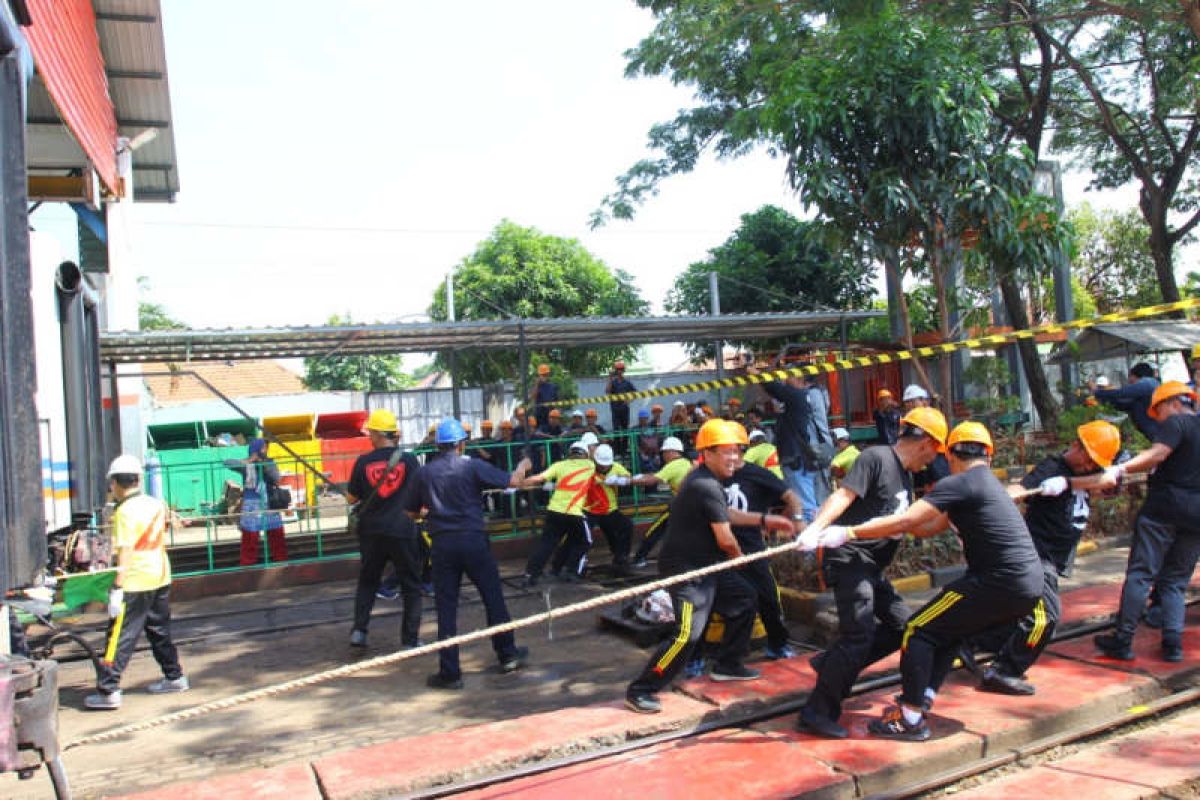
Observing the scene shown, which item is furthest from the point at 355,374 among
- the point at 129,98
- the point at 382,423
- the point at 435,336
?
the point at 382,423

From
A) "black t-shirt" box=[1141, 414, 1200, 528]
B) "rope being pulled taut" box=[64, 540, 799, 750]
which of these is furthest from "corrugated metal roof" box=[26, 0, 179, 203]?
"black t-shirt" box=[1141, 414, 1200, 528]

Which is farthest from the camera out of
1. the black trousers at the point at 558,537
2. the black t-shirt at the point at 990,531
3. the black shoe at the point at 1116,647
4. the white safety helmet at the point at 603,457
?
the white safety helmet at the point at 603,457

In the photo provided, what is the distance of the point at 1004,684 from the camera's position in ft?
18.1

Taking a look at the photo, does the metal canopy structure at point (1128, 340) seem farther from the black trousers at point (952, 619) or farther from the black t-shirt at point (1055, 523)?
the black trousers at point (952, 619)

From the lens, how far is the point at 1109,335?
1608cm

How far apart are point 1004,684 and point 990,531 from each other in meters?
1.37

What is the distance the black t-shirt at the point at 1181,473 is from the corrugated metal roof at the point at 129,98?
10.3m

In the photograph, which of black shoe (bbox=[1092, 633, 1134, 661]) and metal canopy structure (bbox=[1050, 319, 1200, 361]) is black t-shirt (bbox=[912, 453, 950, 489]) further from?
metal canopy structure (bbox=[1050, 319, 1200, 361])

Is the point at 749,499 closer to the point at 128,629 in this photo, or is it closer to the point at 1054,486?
the point at 1054,486

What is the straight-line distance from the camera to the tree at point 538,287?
2448 centimetres

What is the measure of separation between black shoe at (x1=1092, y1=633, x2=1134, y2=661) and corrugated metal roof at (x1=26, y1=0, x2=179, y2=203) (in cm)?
1045

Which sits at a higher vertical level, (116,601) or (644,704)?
(116,601)

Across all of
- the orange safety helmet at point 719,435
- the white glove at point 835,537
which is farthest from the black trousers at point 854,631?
the orange safety helmet at point 719,435

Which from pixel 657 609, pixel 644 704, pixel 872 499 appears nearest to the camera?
pixel 872 499
